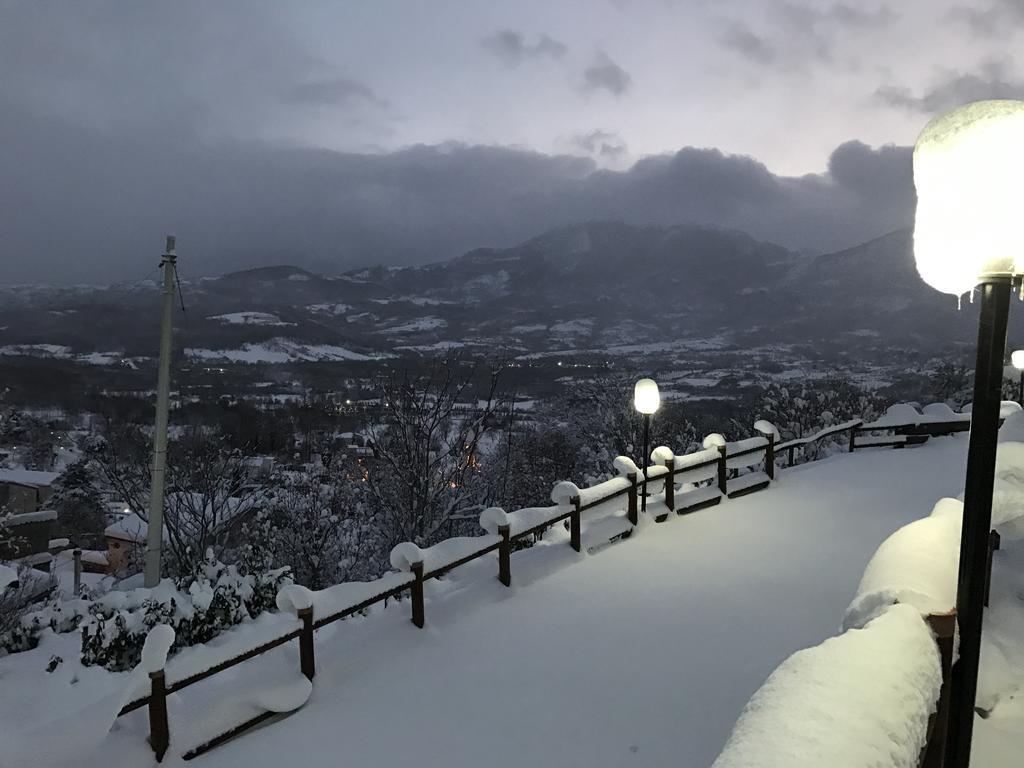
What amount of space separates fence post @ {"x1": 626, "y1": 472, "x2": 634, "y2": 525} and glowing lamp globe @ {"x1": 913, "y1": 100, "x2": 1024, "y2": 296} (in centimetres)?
746

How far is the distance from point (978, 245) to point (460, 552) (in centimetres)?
617

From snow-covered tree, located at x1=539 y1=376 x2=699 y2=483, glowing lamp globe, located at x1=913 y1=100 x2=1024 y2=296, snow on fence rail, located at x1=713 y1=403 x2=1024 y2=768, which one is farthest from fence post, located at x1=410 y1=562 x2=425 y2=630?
snow-covered tree, located at x1=539 y1=376 x2=699 y2=483

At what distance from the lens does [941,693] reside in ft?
7.73

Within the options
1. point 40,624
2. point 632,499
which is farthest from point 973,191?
point 40,624

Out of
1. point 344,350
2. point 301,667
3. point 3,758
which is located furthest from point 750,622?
point 344,350

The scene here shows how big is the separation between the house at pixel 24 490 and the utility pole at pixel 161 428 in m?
37.7

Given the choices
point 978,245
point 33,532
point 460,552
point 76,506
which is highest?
point 978,245

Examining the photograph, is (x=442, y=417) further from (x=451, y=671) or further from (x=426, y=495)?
(x=451, y=671)

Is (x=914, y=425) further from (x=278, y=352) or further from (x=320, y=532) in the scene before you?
(x=278, y=352)

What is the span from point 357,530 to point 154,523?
63.5 ft

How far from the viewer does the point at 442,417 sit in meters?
19.7

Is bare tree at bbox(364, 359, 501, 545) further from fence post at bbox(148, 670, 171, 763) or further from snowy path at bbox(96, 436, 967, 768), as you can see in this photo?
fence post at bbox(148, 670, 171, 763)

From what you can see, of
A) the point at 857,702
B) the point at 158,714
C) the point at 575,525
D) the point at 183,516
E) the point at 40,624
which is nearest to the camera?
the point at 857,702

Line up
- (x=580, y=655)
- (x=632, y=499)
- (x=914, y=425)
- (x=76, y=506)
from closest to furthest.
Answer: (x=580, y=655) → (x=632, y=499) → (x=914, y=425) → (x=76, y=506)
